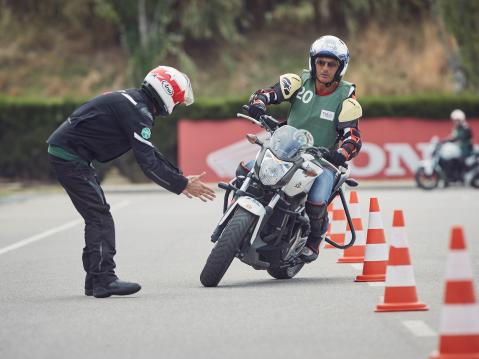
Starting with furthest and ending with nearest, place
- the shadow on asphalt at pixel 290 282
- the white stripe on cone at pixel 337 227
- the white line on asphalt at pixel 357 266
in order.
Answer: the white stripe on cone at pixel 337 227, the white line on asphalt at pixel 357 266, the shadow on asphalt at pixel 290 282

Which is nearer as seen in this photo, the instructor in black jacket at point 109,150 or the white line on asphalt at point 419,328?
the white line on asphalt at point 419,328

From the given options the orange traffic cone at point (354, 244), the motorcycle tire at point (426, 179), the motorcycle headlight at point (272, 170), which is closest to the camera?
the motorcycle headlight at point (272, 170)

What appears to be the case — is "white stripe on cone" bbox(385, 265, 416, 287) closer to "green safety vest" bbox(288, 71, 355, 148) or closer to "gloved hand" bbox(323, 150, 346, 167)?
"gloved hand" bbox(323, 150, 346, 167)

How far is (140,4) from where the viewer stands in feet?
144

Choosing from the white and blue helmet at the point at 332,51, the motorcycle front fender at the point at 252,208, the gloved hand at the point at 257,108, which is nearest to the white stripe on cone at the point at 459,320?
the motorcycle front fender at the point at 252,208

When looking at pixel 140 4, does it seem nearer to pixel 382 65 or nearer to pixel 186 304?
pixel 382 65

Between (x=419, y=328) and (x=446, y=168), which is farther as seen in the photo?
(x=446, y=168)

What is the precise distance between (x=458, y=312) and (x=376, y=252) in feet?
15.1

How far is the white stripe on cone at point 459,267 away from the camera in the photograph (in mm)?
7000

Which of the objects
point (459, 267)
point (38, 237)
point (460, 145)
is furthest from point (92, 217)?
point (460, 145)

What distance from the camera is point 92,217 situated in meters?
10.7

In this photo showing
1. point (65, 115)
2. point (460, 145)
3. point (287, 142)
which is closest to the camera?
point (287, 142)

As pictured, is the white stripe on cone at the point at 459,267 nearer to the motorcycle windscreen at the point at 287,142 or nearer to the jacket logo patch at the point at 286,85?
the motorcycle windscreen at the point at 287,142

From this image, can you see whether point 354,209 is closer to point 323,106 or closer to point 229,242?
point 323,106
